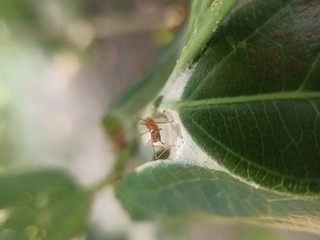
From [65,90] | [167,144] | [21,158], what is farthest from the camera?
[65,90]

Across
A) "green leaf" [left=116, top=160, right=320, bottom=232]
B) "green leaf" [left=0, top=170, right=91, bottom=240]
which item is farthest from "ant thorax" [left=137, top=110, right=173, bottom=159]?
"green leaf" [left=0, top=170, right=91, bottom=240]

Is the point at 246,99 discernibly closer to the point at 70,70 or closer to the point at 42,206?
the point at 42,206

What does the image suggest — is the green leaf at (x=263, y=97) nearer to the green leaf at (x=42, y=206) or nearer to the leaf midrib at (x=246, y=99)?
the leaf midrib at (x=246, y=99)

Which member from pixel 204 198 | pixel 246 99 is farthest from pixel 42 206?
pixel 246 99

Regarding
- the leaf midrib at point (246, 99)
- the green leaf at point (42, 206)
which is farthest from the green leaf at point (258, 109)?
the green leaf at point (42, 206)

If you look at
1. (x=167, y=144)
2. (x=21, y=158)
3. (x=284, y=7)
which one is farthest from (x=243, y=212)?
(x=21, y=158)

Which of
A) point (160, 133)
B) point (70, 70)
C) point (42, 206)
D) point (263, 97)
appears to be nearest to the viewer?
point (263, 97)

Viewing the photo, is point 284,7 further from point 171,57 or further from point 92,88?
point 92,88
